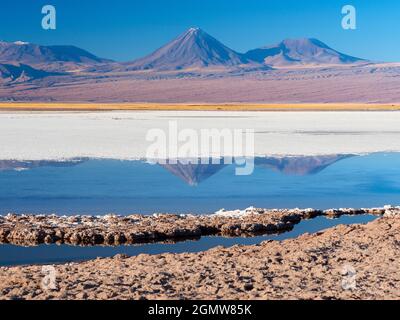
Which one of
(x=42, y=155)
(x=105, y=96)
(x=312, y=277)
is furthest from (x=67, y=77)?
(x=312, y=277)

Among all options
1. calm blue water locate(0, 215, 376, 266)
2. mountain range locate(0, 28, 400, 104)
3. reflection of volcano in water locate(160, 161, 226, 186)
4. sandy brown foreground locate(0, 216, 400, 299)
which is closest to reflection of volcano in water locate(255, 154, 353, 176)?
reflection of volcano in water locate(160, 161, 226, 186)

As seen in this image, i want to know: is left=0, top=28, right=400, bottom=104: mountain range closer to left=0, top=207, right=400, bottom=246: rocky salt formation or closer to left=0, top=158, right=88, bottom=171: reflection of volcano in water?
left=0, top=158, right=88, bottom=171: reflection of volcano in water

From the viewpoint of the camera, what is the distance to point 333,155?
1997 cm

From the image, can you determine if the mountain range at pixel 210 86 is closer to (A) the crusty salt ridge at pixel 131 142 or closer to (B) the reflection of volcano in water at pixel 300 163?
(A) the crusty salt ridge at pixel 131 142

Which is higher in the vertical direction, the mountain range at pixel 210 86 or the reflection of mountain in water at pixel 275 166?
the reflection of mountain in water at pixel 275 166

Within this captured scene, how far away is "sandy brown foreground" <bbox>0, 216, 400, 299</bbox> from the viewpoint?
6.55 metres

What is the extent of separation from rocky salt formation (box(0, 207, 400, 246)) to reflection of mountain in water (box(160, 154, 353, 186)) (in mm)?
3812

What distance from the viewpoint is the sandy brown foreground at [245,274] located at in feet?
21.5

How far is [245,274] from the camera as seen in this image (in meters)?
7.30

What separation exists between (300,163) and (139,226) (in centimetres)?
Result: 888

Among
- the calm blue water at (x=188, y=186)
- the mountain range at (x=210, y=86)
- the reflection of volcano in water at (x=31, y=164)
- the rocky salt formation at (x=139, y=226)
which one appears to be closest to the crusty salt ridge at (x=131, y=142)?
the reflection of volcano in water at (x=31, y=164)

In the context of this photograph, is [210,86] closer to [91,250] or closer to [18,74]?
[18,74]

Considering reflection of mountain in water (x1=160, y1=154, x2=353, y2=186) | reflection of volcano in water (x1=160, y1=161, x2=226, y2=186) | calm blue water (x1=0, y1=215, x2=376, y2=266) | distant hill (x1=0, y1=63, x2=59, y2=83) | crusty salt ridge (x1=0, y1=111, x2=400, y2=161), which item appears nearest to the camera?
calm blue water (x1=0, y1=215, x2=376, y2=266)

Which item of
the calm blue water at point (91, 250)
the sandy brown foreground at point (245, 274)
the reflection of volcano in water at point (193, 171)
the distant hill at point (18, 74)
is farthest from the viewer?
the distant hill at point (18, 74)
